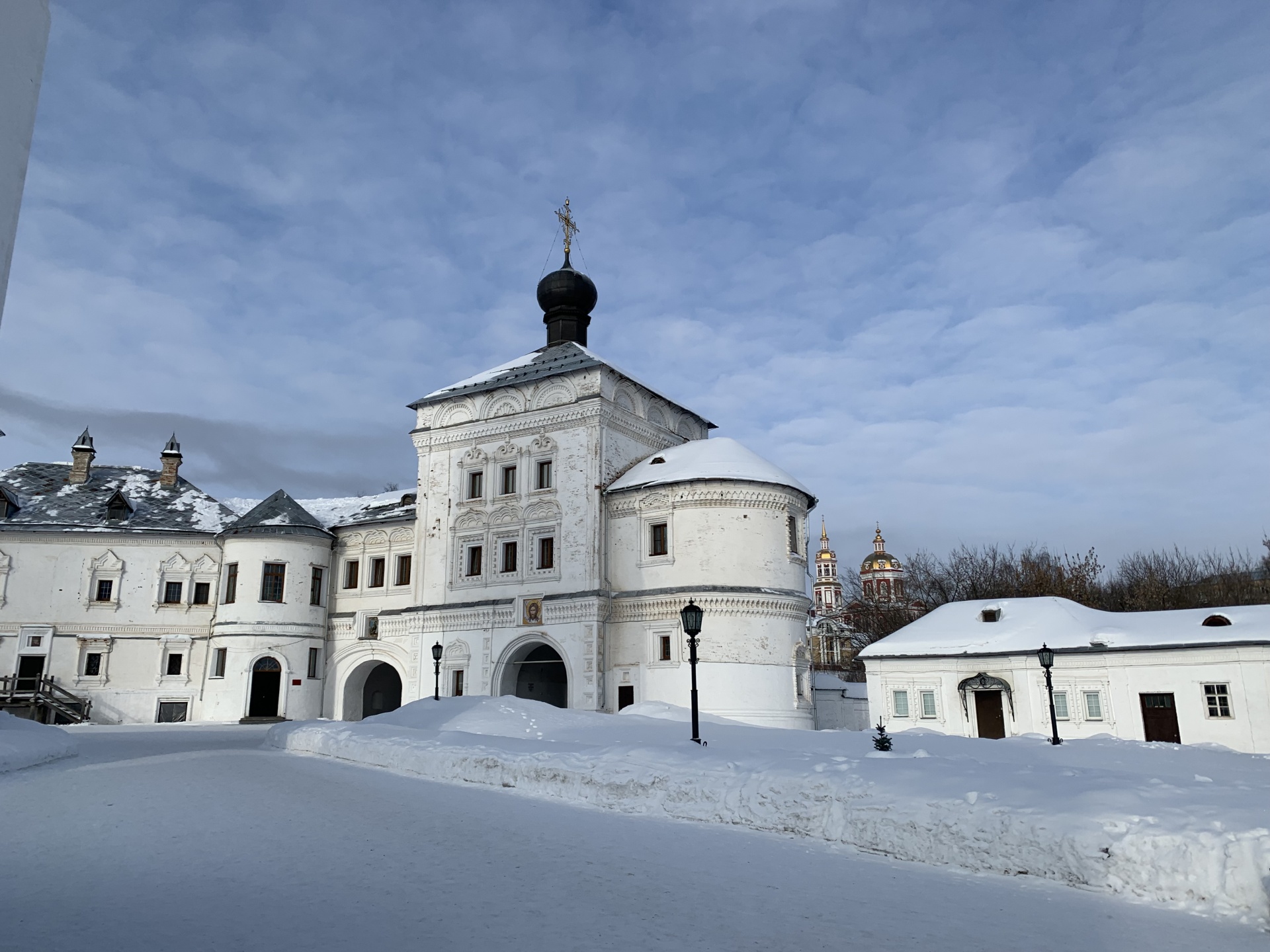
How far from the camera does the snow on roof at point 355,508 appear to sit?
35.9 m

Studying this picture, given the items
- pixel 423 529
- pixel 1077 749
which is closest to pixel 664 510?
pixel 423 529

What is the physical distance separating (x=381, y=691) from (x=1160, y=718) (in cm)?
2854

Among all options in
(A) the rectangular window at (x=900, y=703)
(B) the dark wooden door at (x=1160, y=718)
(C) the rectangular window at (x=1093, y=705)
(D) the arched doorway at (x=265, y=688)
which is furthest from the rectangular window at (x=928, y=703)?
(D) the arched doorway at (x=265, y=688)

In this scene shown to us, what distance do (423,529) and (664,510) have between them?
10.1 m

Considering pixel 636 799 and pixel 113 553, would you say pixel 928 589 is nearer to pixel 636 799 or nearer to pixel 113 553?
pixel 113 553

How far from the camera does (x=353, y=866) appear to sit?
22.0ft

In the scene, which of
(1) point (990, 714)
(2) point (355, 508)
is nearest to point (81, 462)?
(2) point (355, 508)

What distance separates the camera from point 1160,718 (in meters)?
26.0

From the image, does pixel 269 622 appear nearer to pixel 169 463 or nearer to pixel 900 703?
pixel 169 463

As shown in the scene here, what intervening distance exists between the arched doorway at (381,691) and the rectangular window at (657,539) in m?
13.8

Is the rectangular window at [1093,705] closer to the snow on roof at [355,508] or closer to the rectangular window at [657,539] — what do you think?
the rectangular window at [657,539]

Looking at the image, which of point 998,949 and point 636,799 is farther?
point 636,799

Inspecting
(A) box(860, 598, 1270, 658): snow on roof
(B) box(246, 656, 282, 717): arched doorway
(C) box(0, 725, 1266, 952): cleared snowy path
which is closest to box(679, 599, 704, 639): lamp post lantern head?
(C) box(0, 725, 1266, 952): cleared snowy path

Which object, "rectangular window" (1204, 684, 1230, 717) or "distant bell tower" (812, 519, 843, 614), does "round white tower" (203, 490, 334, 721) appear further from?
"distant bell tower" (812, 519, 843, 614)
